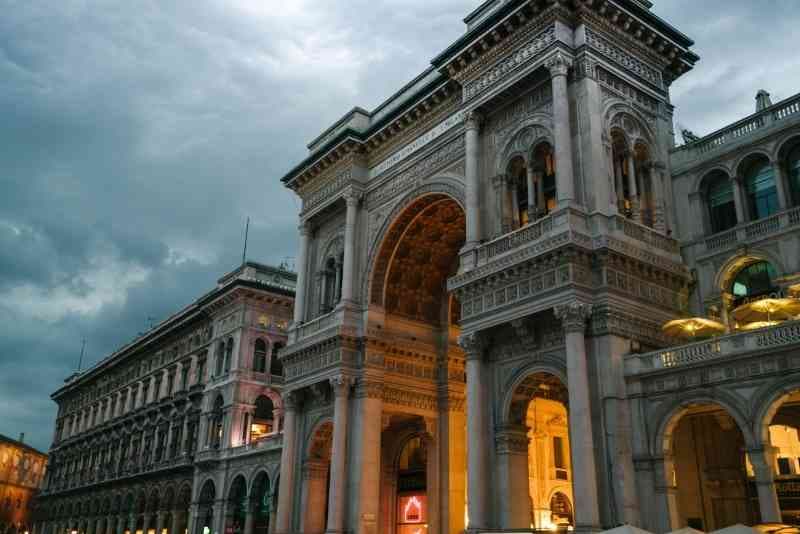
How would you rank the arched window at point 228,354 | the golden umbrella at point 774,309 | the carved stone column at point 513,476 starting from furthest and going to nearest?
the arched window at point 228,354 → the carved stone column at point 513,476 → the golden umbrella at point 774,309

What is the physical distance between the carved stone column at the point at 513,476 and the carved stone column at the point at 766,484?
8241mm

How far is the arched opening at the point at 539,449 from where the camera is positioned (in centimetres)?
2725

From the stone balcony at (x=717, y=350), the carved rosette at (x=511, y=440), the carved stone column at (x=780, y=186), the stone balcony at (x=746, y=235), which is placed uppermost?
the carved stone column at (x=780, y=186)

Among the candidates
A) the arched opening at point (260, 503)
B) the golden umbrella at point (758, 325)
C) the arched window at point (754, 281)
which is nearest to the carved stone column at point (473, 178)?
the arched window at point (754, 281)

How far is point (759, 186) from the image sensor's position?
27359 mm

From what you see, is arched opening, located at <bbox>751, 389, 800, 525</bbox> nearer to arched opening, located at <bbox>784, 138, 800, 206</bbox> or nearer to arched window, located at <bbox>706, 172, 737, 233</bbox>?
arched window, located at <bbox>706, 172, 737, 233</bbox>

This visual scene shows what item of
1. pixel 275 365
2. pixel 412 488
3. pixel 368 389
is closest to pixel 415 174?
pixel 368 389

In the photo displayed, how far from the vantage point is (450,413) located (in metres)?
36.8

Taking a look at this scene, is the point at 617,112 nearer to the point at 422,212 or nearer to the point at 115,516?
the point at 422,212

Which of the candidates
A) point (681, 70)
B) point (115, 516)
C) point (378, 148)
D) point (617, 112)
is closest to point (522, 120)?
point (617, 112)

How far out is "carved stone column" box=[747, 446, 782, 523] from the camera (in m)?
20.4

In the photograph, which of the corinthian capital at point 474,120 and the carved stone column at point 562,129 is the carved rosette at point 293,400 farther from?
→ the carved stone column at point 562,129

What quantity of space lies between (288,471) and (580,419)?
18397 millimetres

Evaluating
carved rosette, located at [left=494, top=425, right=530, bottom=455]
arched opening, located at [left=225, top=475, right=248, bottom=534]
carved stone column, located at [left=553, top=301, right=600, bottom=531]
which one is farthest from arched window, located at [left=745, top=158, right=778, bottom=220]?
arched opening, located at [left=225, top=475, right=248, bottom=534]
